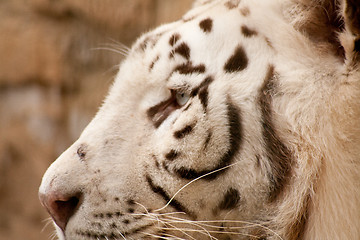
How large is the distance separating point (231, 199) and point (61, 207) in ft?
1.28

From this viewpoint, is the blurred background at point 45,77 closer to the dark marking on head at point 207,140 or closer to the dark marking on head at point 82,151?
the dark marking on head at point 82,151

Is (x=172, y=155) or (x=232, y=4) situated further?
(x=232, y=4)

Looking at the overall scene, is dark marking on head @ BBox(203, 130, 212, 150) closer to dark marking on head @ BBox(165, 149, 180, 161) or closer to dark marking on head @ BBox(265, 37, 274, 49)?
dark marking on head @ BBox(165, 149, 180, 161)

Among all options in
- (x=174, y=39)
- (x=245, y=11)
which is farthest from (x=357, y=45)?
(x=174, y=39)

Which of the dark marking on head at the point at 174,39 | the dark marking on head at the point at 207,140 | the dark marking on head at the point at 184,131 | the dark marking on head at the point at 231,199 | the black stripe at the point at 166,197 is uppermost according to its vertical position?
the dark marking on head at the point at 174,39

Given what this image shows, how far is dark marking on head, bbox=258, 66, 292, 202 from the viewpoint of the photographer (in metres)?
1.00

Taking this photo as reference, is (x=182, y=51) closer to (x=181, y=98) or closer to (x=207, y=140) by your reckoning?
(x=181, y=98)

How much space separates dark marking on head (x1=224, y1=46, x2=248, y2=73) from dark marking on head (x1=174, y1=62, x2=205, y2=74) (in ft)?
0.18

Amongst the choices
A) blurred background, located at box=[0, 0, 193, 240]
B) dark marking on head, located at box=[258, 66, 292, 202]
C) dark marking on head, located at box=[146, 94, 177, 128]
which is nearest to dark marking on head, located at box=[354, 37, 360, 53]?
dark marking on head, located at box=[258, 66, 292, 202]

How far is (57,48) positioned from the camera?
3.12 metres

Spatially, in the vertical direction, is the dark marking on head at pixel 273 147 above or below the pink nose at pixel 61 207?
below

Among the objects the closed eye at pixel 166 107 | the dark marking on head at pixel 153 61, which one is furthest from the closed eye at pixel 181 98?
the dark marking on head at pixel 153 61

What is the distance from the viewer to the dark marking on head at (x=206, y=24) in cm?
113

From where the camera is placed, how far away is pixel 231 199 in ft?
3.31
